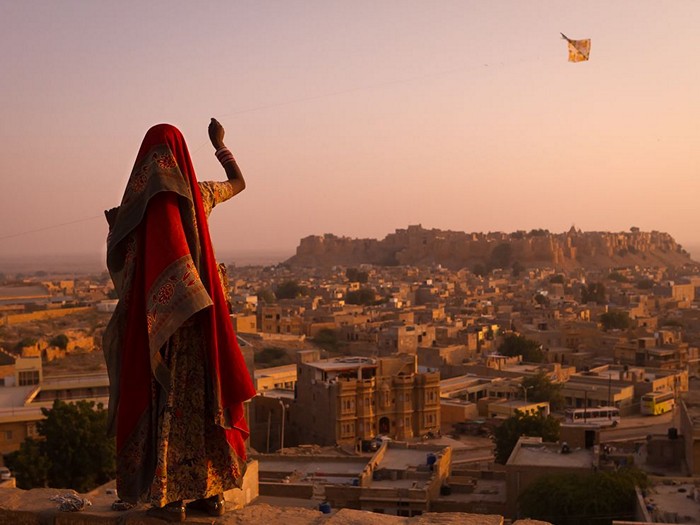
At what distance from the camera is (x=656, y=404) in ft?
67.5

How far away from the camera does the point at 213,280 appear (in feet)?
9.06

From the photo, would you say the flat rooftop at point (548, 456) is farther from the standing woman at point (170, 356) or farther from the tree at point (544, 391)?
the standing woman at point (170, 356)

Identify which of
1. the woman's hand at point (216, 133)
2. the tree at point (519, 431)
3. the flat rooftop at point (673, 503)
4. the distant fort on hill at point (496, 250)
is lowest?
the tree at point (519, 431)

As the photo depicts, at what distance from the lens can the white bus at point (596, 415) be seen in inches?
739

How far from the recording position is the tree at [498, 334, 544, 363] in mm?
27625

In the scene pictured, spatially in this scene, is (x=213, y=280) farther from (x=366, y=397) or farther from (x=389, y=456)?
(x=366, y=397)

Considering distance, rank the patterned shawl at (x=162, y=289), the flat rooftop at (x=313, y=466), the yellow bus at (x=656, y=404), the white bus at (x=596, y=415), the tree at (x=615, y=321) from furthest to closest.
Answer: the tree at (x=615, y=321) < the yellow bus at (x=656, y=404) < the white bus at (x=596, y=415) < the flat rooftop at (x=313, y=466) < the patterned shawl at (x=162, y=289)

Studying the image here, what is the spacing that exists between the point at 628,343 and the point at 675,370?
3.57 metres

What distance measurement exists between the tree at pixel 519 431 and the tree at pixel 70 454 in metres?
6.32

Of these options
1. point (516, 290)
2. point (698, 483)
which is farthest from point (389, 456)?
point (516, 290)

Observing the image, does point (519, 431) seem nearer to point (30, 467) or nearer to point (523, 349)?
point (30, 467)

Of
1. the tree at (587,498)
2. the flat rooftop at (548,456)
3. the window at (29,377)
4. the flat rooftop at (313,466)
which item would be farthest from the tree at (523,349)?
the tree at (587,498)

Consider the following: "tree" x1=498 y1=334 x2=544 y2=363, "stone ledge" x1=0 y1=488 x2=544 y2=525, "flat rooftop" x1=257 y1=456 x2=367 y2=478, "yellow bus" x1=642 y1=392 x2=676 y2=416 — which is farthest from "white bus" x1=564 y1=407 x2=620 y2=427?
"stone ledge" x1=0 y1=488 x2=544 y2=525

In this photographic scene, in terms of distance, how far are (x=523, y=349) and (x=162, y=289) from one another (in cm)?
2599
